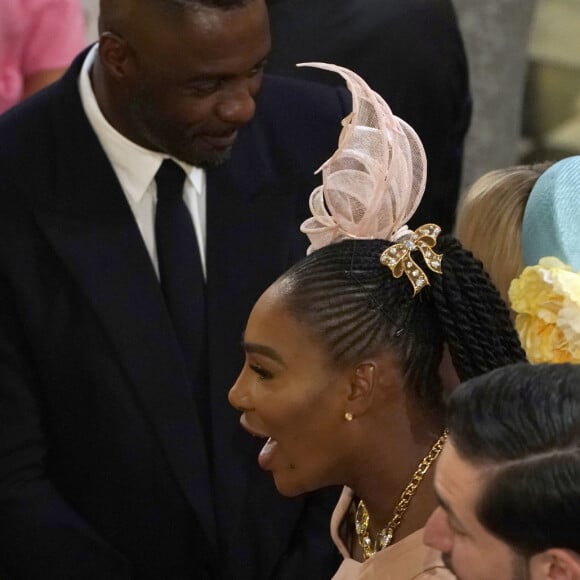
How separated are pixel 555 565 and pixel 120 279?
113 cm

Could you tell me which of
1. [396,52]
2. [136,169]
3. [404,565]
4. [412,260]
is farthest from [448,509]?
[396,52]

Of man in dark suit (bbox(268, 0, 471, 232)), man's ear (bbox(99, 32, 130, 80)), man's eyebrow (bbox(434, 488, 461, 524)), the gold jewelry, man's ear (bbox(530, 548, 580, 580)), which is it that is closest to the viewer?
man's ear (bbox(530, 548, 580, 580))

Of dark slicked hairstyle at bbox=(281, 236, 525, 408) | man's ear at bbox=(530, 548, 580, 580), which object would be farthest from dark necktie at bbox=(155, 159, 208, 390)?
man's ear at bbox=(530, 548, 580, 580)

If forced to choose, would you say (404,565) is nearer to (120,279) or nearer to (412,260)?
(412,260)

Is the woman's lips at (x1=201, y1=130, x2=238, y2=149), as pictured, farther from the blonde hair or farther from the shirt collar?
the blonde hair

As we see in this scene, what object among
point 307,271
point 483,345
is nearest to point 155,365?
point 307,271

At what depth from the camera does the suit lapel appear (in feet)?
7.66

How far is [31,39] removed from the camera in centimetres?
311

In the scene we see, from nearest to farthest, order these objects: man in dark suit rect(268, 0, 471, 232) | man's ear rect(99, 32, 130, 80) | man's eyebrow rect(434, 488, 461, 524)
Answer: man's eyebrow rect(434, 488, 461, 524) → man's ear rect(99, 32, 130, 80) → man in dark suit rect(268, 0, 471, 232)

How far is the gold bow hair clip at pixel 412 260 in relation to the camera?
1.83 meters

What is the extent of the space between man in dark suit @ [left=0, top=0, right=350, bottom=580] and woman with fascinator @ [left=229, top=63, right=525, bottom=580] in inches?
18.5

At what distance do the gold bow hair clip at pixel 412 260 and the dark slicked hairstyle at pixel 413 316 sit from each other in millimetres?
12

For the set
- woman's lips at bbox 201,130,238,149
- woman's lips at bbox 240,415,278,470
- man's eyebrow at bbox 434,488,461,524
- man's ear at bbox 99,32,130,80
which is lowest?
woman's lips at bbox 240,415,278,470

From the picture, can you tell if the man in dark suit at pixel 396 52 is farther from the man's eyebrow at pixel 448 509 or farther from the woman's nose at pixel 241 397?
the man's eyebrow at pixel 448 509
